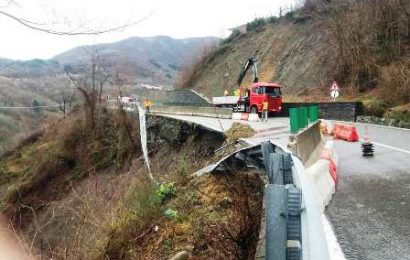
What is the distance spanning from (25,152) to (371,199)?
162ft

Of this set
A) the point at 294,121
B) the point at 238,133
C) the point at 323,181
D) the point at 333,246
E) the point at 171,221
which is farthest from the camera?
the point at 294,121

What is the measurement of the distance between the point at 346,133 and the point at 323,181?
10.6 meters

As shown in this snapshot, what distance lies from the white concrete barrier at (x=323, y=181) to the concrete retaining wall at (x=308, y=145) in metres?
0.76

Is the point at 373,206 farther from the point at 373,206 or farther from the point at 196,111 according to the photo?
the point at 196,111

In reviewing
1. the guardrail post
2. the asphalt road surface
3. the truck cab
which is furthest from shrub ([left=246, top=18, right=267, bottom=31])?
the guardrail post

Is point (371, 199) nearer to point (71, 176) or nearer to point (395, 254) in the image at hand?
point (395, 254)

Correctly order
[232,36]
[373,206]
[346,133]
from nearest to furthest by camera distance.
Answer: [373,206] < [346,133] < [232,36]

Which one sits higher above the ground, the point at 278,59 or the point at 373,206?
the point at 278,59

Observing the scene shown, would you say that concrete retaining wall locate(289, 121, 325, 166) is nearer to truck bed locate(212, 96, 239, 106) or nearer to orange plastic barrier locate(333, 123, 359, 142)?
orange plastic barrier locate(333, 123, 359, 142)

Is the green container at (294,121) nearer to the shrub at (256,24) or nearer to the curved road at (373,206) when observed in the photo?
the curved road at (373,206)

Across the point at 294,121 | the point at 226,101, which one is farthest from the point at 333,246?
the point at 226,101

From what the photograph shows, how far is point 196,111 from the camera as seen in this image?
129ft

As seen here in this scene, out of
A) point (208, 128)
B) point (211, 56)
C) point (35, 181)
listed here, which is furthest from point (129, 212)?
point (211, 56)

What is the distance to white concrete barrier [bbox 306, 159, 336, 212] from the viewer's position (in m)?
8.30
